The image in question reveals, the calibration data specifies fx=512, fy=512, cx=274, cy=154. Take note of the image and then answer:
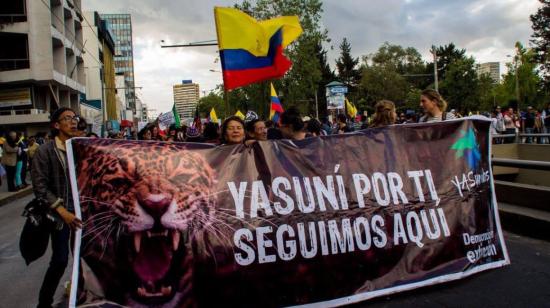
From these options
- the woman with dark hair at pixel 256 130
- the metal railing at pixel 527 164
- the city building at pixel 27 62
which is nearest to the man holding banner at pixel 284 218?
the metal railing at pixel 527 164

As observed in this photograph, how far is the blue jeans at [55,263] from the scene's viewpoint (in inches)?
162

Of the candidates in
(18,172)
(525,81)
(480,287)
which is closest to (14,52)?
(18,172)

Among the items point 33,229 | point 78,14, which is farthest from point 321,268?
point 78,14

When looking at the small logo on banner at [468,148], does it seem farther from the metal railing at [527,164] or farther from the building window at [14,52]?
the building window at [14,52]

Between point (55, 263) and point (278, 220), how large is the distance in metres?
1.82

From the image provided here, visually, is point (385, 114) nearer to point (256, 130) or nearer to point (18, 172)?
point (256, 130)

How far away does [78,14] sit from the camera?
45.9 m

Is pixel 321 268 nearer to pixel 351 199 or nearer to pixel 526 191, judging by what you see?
pixel 351 199

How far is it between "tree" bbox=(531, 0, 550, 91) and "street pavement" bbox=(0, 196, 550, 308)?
60201 mm

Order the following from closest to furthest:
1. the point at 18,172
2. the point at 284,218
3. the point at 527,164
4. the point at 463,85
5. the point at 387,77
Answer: the point at 284,218 → the point at 527,164 → the point at 18,172 → the point at 463,85 → the point at 387,77

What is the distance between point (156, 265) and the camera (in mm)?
3816

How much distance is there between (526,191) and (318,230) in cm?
421

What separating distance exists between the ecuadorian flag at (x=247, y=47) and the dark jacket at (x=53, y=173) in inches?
128

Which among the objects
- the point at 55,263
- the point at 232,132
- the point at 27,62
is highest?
the point at 27,62
